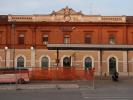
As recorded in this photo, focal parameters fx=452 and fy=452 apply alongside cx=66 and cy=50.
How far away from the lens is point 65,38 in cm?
7019

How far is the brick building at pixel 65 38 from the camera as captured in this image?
68.8 metres

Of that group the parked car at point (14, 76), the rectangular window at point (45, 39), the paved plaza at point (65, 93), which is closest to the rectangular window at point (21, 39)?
the rectangular window at point (45, 39)

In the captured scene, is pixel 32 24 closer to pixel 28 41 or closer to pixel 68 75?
pixel 28 41

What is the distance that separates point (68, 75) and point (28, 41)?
74.7 feet

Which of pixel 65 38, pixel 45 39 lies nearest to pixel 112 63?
pixel 65 38

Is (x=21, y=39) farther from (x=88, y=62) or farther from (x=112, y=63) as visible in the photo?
(x=112, y=63)

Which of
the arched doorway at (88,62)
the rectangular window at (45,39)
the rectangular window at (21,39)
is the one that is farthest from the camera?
the rectangular window at (45,39)

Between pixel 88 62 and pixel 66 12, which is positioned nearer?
pixel 88 62

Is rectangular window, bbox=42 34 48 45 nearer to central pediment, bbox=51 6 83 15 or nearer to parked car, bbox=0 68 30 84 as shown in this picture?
central pediment, bbox=51 6 83 15

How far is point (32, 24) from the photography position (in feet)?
228

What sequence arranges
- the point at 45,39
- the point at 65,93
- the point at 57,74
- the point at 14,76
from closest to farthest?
the point at 65,93, the point at 14,76, the point at 57,74, the point at 45,39

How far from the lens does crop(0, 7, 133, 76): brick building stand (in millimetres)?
68812

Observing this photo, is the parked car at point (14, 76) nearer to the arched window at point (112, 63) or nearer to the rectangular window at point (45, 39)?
the rectangular window at point (45, 39)

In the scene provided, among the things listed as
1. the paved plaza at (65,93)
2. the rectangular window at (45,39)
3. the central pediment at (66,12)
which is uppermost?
the central pediment at (66,12)
